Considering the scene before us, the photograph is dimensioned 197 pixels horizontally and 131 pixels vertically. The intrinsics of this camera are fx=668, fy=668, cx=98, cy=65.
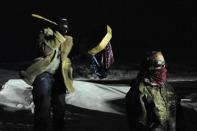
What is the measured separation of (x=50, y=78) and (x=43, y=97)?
0.26 metres

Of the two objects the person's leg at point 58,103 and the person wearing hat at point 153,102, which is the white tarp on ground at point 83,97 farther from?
the person wearing hat at point 153,102

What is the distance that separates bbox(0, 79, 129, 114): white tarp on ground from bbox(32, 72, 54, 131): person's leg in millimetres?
2859

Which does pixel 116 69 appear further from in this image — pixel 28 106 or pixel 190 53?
pixel 28 106

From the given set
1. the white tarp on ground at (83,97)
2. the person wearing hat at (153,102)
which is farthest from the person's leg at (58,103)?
the white tarp on ground at (83,97)

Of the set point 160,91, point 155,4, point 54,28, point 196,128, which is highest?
point 155,4

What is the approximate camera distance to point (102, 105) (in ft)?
37.3

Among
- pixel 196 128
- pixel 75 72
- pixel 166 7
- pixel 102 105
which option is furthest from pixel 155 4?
pixel 196 128

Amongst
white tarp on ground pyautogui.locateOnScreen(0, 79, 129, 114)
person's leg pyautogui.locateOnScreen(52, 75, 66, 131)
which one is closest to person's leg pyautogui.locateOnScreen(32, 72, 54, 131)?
person's leg pyautogui.locateOnScreen(52, 75, 66, 131)

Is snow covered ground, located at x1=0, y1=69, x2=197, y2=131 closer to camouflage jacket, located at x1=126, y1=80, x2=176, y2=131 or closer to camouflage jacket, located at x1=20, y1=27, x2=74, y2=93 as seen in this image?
camouflage jacket, located at x1=20, y1=27, x2=74, y2=93

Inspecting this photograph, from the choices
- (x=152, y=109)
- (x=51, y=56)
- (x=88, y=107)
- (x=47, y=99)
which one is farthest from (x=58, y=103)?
(x=88, y=107)

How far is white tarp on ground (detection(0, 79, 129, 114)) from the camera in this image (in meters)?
11.3

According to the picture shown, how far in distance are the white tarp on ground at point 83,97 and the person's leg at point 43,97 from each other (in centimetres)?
286

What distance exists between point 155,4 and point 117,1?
3.58ft

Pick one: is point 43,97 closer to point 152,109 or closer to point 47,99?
point 47,99
